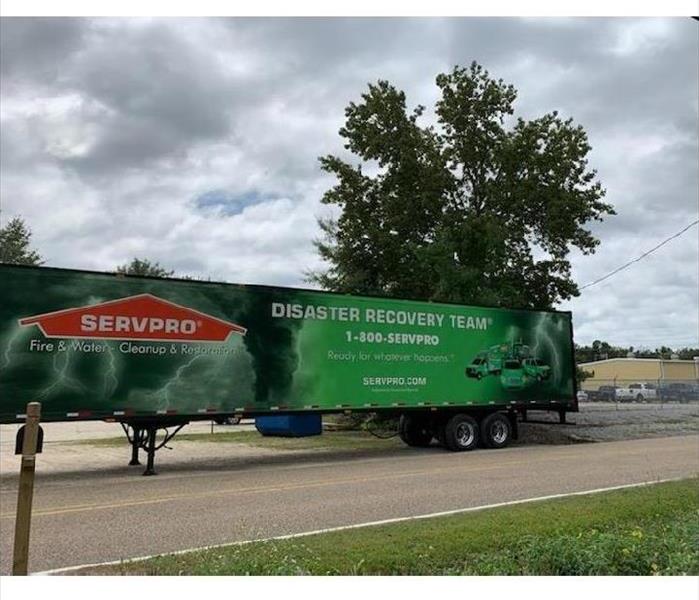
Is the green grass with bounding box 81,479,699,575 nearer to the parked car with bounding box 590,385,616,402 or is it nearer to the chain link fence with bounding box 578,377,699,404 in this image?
the chain link fence with bounding box 578,377,699,404

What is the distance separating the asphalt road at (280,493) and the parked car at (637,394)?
36.0 meters

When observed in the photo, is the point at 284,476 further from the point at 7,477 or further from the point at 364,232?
the point at 364,232

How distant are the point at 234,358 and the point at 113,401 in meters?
2.53

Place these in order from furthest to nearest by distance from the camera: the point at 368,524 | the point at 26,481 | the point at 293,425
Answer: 1. the point at 293,425
2. the point at 368,524
3. the point at 26,481

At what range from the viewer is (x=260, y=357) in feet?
49.4

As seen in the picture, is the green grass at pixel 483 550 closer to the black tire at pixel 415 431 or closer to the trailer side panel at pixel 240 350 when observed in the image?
the trailer side panel at pixel 240 350

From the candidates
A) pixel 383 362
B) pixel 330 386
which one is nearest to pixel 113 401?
pixel 330 386

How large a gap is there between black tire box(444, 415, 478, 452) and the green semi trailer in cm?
3

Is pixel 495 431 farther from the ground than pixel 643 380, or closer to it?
closer to it

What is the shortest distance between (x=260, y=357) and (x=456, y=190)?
15155 mm

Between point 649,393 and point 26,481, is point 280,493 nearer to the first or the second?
point 26,481

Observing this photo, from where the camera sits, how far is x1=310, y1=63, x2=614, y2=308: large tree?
2731cm

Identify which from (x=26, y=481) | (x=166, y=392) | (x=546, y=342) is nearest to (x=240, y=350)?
(x=166, y=392)

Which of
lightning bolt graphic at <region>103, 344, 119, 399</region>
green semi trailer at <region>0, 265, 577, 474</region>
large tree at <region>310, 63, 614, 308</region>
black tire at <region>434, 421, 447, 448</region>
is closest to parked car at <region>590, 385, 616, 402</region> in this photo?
large tree at <region>310, 63, 614, 308</region>
